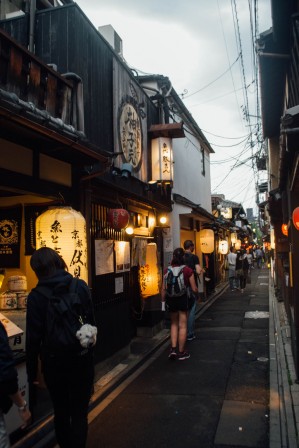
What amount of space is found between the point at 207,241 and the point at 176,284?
11207 mm

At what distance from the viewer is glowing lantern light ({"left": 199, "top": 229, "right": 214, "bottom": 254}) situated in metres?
20.1

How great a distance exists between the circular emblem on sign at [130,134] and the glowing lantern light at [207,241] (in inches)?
365

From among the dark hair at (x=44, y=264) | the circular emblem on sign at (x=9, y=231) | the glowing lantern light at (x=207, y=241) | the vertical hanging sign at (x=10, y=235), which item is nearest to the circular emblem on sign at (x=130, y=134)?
the vertical hanging sign at (x=10, y=235)

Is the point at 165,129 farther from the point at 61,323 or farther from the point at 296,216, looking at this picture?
the point at 61,323

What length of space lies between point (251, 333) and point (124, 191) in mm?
6344

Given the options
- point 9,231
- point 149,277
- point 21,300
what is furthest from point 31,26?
point 149,277

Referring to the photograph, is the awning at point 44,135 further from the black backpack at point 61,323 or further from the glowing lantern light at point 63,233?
the black backpack at point 61,323

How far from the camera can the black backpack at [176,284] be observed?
924 centimetres

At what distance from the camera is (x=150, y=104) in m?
13.7

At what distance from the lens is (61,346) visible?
13.7 ft

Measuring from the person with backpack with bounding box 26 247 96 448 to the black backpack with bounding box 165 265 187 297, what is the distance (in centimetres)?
492

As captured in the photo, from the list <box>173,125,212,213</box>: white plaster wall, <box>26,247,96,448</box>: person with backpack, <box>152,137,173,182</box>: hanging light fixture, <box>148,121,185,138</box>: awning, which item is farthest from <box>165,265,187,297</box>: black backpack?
<box>173,125,212,213</box>: white plaster wall

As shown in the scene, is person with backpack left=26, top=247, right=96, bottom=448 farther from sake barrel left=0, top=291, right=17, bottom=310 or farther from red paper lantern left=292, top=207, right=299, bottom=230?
red paper lantern left=292, top=207, right=299, bottom=230

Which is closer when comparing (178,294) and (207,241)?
(178,294)
